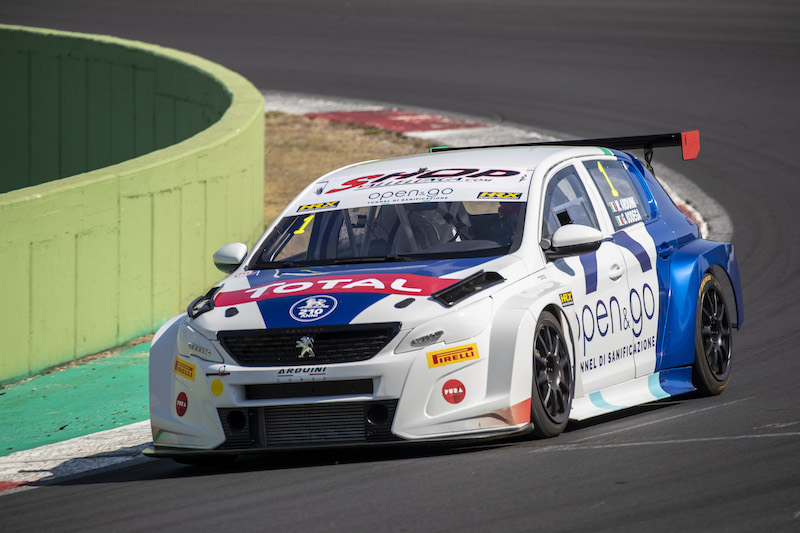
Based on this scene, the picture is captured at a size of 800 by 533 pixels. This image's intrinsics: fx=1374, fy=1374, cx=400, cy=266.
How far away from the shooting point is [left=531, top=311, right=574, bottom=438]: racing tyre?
709cm

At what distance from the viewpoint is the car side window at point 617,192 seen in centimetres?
868

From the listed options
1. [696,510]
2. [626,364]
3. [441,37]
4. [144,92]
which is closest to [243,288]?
[626,364]

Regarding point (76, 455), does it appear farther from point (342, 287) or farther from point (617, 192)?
point (617, 192)

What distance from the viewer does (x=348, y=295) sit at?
7055 millimetres

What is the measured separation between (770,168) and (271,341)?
1124cm

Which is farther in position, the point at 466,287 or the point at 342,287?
the point at 342,287

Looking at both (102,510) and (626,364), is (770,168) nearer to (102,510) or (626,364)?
(626,364)

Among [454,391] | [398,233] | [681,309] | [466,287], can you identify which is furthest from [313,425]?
[681,309]

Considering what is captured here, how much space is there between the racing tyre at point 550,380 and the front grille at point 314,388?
891 millimetres

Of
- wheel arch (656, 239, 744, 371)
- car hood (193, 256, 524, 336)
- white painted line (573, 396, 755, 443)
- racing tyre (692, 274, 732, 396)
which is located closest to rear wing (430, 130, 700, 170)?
wheel arch (656, 239, 744, 371)

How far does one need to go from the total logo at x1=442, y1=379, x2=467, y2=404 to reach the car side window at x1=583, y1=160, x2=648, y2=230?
2.17 metres

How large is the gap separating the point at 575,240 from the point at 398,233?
3.55 ft

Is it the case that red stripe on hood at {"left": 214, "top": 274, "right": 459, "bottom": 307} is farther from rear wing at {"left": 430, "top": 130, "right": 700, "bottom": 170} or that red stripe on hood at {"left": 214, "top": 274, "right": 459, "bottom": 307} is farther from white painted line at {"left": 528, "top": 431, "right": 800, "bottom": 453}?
rear wing at {"left": 430, "top": 130, "right": 700, "bottom": 170}

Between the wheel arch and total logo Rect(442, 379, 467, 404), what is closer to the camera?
total logo Rect(442, 379, 467, 404)
